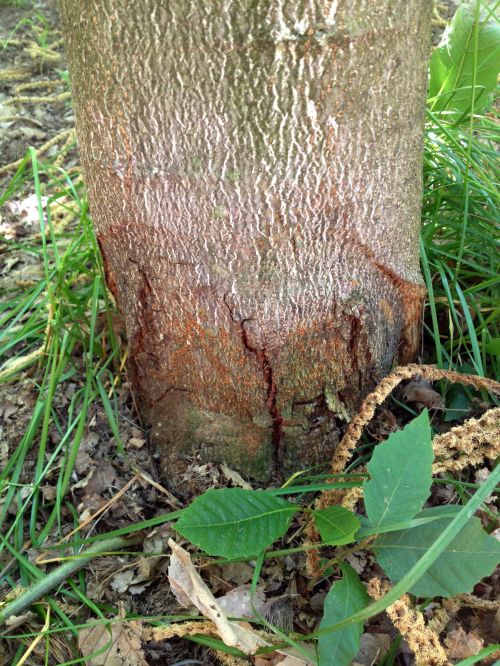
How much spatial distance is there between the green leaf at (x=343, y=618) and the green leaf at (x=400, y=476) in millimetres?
109

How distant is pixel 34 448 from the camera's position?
1558 millimetres

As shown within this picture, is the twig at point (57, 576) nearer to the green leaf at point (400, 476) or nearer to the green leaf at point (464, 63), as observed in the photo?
the green leaf at point (400, 476)

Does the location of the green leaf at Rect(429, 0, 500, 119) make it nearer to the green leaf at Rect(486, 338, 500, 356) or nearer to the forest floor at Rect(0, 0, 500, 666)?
the green leaf at Rect(486, 338, 500, 356)

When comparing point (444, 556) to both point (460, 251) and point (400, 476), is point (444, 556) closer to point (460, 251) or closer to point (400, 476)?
point (400, 476)

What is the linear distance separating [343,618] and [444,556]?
0.19 m

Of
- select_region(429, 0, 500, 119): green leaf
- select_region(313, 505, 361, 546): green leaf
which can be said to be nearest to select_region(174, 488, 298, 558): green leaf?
select_region(313, 505, 361, 546): green leaf

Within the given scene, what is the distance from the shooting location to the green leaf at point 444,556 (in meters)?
0.94

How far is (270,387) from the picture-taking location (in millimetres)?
1302

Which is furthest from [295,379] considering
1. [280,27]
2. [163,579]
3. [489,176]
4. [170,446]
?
[489,176]

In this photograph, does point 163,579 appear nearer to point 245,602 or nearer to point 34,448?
point 245,602

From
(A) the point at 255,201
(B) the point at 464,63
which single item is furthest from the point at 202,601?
(B) the point at 464,63

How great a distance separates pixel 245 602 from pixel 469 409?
0.68 metres

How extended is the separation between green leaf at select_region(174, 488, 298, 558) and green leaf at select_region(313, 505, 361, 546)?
0.21 feet

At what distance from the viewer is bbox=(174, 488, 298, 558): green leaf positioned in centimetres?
104
